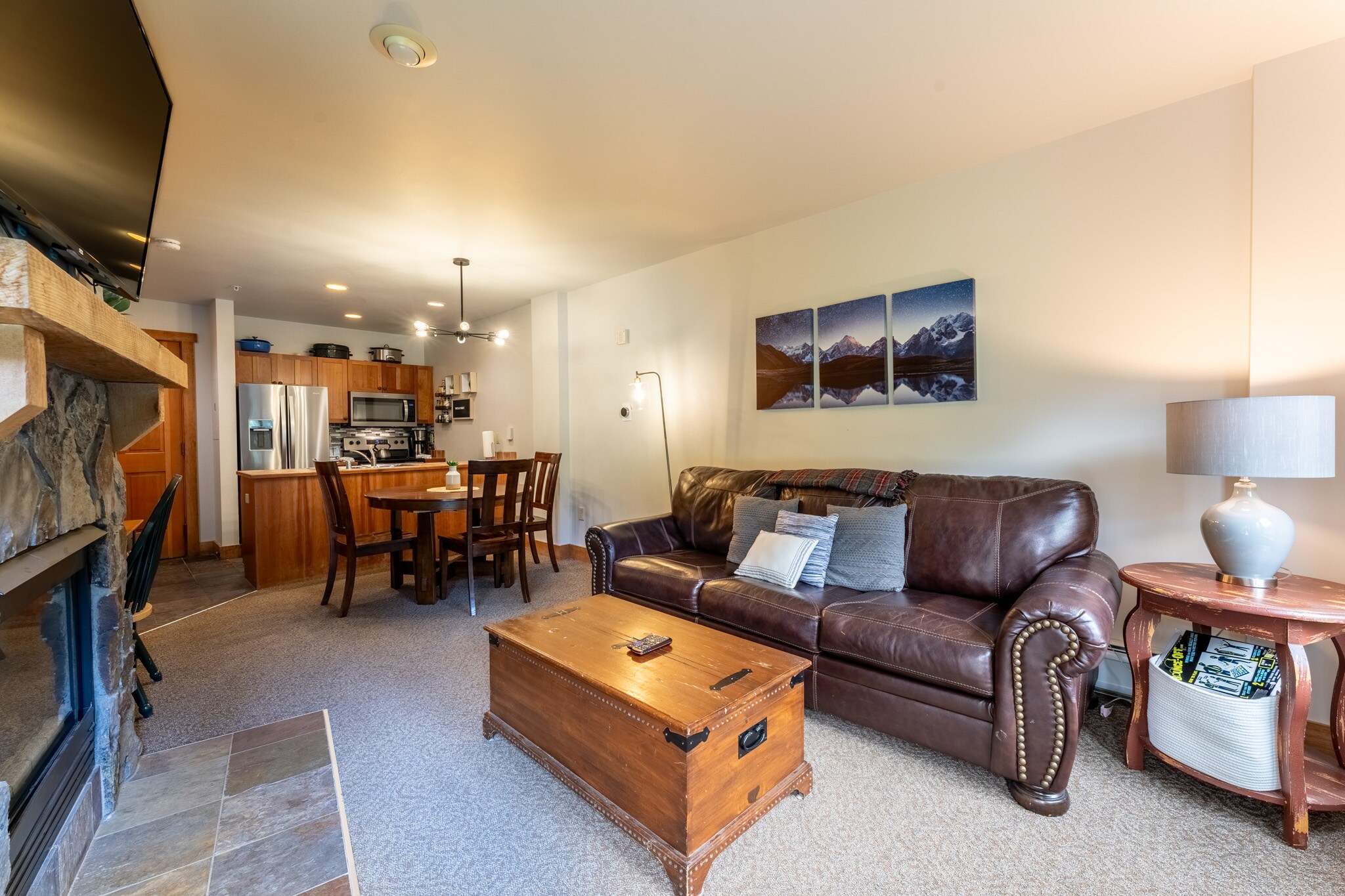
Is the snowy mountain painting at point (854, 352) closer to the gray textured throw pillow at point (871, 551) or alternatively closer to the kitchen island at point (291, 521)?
the gray textured throw pillow at point (871, 551)

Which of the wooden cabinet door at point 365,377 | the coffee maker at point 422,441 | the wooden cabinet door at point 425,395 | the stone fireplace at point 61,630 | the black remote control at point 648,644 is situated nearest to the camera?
the stone fireplace at point 61,630

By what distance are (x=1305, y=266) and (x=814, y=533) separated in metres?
1.99

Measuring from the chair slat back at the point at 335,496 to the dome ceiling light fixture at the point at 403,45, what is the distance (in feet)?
8.35

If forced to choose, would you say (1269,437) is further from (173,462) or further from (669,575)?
(173,462)

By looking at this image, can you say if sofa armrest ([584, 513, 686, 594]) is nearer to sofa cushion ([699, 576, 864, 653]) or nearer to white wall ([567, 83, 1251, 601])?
sofa cushion ([699, 576, 864, 653])

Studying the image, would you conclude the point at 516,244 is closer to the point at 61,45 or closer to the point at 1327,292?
the point at 61,45

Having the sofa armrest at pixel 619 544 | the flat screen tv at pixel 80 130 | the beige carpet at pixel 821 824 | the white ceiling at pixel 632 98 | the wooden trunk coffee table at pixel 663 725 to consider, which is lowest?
the beige carpet at pixel 821 824

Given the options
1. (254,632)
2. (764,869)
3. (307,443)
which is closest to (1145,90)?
(764,869)

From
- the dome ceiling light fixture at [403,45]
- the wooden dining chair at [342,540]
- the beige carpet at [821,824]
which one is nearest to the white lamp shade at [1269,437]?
the beige carpet at [821,824]

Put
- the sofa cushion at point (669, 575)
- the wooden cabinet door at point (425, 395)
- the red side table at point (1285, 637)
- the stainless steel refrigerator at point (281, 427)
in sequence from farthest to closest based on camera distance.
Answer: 1. the wooden cabinet door at point (425, 395)
2. the stainless steel refrigerator at point (281, 427)
3. the sofa cushion at point (669, 575)
4. the red side table at point (1285, 637)

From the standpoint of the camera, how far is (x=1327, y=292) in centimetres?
194

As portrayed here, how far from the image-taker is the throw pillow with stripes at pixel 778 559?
98.7 inches

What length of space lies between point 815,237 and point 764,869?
3.09m

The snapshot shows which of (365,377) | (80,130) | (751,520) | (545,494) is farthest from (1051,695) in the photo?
(365,377)
